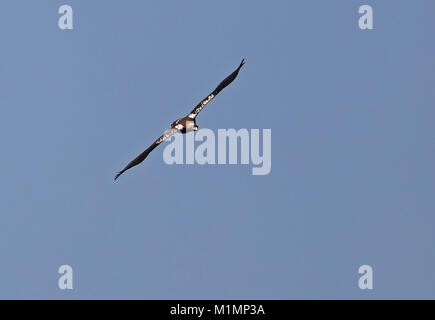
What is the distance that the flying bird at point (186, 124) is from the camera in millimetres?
51781

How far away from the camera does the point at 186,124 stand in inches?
2039

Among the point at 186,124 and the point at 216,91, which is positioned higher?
the point at 216,91

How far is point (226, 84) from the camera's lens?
5419cm

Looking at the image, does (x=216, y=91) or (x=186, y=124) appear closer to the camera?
A: (x=186, y=124)

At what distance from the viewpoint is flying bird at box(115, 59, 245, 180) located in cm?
5178
